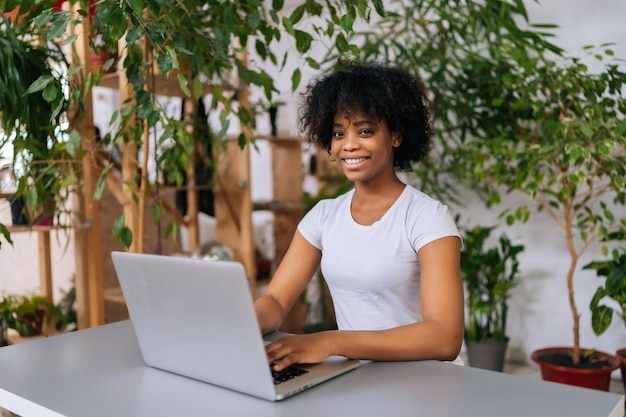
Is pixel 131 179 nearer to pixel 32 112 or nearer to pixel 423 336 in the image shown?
pixel 32 112

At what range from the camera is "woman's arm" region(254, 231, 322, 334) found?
144 cm

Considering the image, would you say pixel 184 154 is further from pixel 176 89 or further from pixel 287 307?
pixel 287 307

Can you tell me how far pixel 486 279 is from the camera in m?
3.17

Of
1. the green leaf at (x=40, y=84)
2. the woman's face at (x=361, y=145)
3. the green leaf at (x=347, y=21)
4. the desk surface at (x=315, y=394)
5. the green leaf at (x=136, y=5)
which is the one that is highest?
the green leaf at (x=347, y=21)

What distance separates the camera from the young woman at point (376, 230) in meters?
1.36

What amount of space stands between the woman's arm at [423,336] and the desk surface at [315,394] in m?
0.03

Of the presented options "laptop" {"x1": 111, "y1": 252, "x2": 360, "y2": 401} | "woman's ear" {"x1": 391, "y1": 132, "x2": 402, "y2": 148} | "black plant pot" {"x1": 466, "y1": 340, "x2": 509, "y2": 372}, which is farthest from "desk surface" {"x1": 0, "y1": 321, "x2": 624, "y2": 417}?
"black plant pot" {"x1": 466, "y1": 340, "x2": 509, "y2": 372}

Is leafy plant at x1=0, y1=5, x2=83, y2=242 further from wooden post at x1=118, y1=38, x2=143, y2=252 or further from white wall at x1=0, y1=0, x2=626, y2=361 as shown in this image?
white wall at x1=0, y1=0, x2=626, y2=361

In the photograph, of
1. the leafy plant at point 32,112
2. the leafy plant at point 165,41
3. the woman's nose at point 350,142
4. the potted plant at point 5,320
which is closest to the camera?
the woman's nose at point 350,142

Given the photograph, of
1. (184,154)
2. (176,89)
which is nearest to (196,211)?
(176,89)

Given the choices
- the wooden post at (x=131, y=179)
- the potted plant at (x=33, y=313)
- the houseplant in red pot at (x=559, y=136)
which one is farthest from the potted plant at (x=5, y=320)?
the houseplant in red pot at (x=559, y=136)

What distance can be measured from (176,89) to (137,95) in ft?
2.48

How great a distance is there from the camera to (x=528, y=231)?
11.1 ft

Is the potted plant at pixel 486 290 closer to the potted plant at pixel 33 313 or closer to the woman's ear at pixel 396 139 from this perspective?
the woman's ear at pixel 396 139
